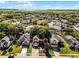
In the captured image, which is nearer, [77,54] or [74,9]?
[77,54]

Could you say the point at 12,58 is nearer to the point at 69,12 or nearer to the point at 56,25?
the point at 56,25

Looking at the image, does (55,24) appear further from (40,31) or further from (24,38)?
(24,38)

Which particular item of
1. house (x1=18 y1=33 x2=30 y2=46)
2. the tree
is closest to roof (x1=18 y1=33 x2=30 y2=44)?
house (x1=18 y1=33 x2=30 y2=46)

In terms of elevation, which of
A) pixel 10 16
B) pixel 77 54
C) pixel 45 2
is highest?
pixel 45 2

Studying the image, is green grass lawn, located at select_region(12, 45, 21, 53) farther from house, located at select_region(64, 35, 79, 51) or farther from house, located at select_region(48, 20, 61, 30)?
house, located at select_region(64, 35, 79, 51)

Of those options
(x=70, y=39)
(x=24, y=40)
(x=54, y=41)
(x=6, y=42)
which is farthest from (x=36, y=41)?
(x=70, y=39)

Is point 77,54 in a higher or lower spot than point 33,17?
lower

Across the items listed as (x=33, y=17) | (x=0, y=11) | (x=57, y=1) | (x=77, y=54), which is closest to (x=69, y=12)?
(x=57, y=1)

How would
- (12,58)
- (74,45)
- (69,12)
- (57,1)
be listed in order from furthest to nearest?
(69,12), (57,1), (74,45), (12,58)
